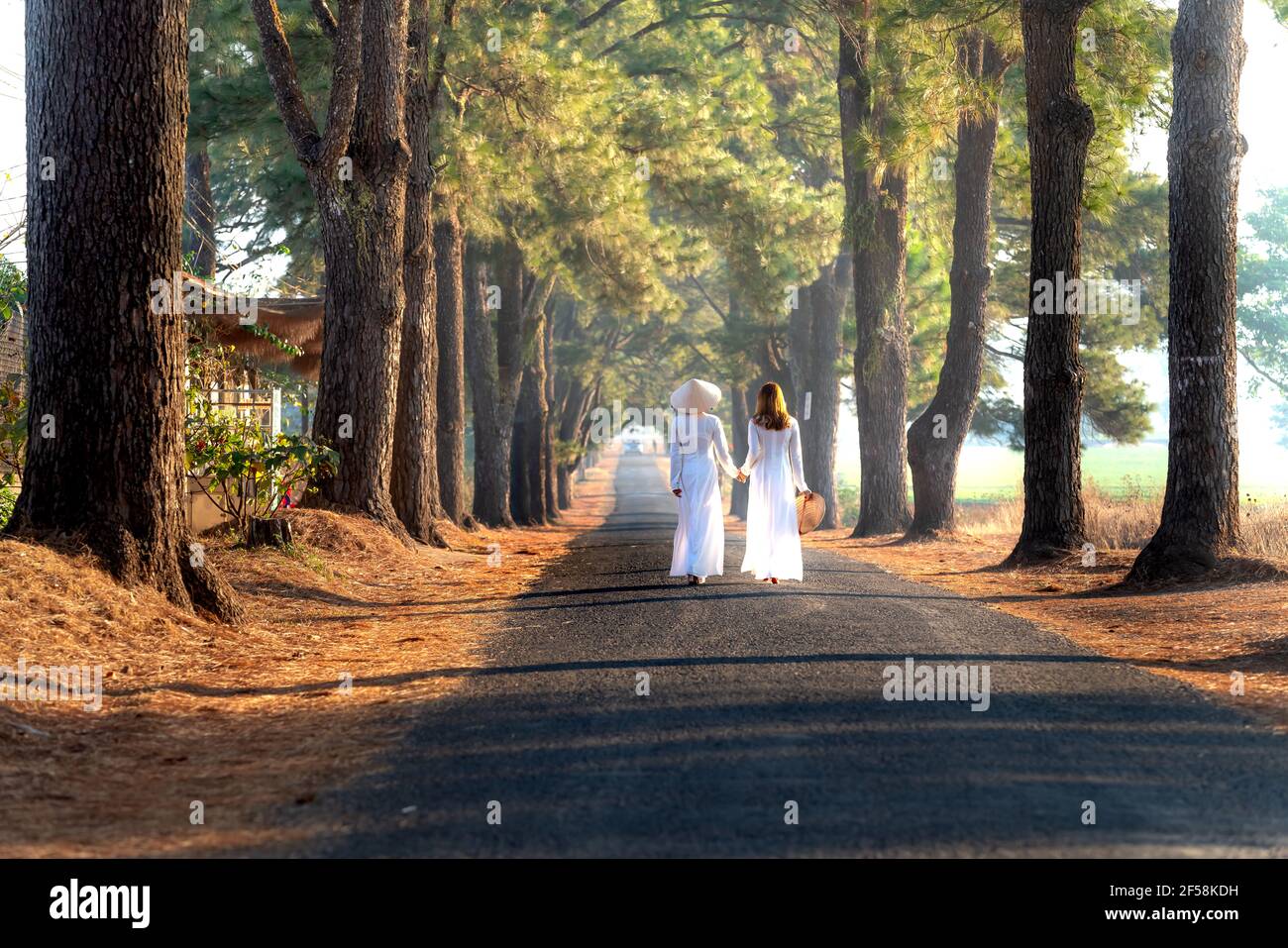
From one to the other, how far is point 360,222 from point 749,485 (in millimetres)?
5848

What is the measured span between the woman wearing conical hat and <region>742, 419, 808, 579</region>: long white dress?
0.35m

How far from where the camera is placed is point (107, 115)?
9.70m

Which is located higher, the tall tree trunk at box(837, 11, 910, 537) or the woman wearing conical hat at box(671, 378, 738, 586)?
the tall tree trunk at box(837, 11, 910, 537)

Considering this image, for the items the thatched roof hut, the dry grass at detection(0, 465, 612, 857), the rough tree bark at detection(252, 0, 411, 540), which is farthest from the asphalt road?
the thatched roof hut

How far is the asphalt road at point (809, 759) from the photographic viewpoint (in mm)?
5000

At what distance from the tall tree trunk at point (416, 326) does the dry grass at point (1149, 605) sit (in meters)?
6.43

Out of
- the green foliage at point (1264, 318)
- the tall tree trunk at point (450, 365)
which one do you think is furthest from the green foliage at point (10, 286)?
the green foliage at point (1264, 318)

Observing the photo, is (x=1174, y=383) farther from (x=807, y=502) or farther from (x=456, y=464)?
(x=456, y=464)

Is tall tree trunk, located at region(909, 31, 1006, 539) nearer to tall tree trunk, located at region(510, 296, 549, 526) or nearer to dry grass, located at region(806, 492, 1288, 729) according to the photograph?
dry grass, located at region(806, 492, 1288, 729)

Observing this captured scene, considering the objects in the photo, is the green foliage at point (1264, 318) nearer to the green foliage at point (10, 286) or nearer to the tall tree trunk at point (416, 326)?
the tall tree trunk at point (416, 326)

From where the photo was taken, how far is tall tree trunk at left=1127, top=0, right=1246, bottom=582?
13750 mm
